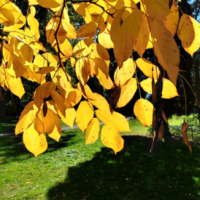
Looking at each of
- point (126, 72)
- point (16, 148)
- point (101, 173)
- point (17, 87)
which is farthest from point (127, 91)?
point (16, 148)

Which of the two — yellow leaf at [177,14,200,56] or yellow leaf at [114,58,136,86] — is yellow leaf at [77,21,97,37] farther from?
yellow leaf at [177,14,200,56]

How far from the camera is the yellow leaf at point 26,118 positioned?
58cm

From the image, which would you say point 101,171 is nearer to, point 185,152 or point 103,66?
point 185,152

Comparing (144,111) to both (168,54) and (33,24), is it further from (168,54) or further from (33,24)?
(33,24)

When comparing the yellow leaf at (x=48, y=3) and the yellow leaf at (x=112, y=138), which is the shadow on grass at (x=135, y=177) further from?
the yellow leaf at (x=48, y=3)

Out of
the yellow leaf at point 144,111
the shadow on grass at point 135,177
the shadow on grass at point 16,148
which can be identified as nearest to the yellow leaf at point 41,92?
the yellow leaf at point 144,111

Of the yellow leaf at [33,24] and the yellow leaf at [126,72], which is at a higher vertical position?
the yellow leaf at [33,24]

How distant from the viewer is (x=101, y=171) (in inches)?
157

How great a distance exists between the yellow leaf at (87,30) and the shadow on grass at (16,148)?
15.8 ft

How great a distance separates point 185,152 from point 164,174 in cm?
140

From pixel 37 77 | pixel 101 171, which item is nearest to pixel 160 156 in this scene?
pixel 101 171

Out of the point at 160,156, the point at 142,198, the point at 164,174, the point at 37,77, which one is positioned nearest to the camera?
the point at 37,77

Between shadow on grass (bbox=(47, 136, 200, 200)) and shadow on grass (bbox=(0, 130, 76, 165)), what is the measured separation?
141 centimetres

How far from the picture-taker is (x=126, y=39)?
352mm
